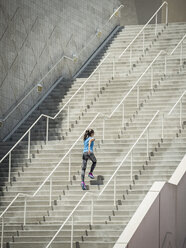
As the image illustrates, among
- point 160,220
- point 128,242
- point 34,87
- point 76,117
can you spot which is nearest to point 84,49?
point 34,87

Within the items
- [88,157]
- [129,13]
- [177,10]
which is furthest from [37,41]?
[177,10]

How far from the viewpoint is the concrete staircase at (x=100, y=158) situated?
12688mm

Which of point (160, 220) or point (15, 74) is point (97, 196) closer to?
point (160, 220)

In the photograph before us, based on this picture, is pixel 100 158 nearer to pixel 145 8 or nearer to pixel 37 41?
pixel 37 41

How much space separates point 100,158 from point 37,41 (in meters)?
6.69

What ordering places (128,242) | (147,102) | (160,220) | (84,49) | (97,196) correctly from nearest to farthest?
(128,242)
(160,220)
(97,196)
(147,102)
(84,49)

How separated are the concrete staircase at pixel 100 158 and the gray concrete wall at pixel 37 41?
80 centimetres

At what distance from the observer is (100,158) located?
599 inches

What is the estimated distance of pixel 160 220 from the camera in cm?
1257

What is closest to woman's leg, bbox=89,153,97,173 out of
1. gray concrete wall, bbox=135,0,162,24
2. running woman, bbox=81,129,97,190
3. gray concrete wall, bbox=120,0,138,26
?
running woman, bbox=81,129,97,190

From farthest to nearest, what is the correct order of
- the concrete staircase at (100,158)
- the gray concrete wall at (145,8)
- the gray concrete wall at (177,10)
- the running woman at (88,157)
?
the gray concrete wall at (145,8), the gray concrete wall at (177,10), the running woman at (88,157), the concrete staircase at (100,158)

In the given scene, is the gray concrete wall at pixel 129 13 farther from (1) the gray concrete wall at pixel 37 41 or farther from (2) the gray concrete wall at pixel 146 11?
(1) the gray concrete wall at pixel 37 41

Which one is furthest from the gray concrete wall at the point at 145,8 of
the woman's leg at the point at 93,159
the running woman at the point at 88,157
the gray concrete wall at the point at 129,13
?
the woman's leg at the point at 93,159

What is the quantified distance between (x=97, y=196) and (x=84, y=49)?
1103 cm
